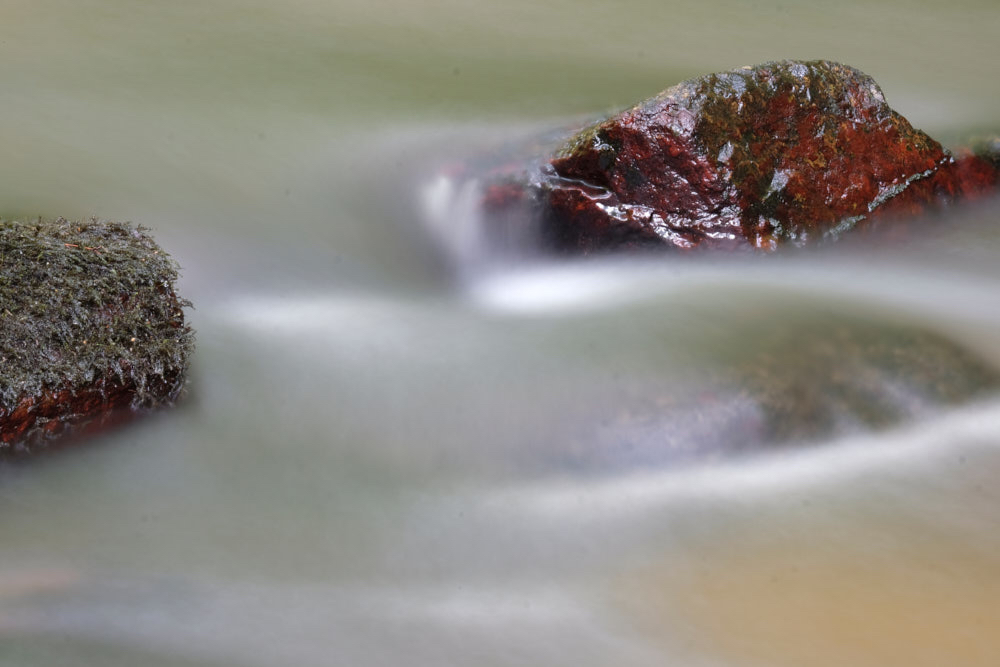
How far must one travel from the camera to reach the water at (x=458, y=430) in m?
2.52

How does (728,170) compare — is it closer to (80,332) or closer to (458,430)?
(458,430)

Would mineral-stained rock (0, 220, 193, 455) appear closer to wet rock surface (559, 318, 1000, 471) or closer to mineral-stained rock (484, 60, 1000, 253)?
wet rock surface (559, 318, 1000, 471)

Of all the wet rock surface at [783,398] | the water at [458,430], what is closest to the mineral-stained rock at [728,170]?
the water at [458,430]

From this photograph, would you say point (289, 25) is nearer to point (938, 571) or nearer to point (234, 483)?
point (234, 483)

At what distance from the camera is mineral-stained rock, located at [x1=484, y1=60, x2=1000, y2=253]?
396 cm

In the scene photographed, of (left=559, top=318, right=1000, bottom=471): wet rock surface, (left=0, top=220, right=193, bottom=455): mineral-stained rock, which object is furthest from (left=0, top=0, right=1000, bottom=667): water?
(left=0, top=220, right=193, bottom=455): mineral-stained rock

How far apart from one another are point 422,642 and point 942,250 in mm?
2977

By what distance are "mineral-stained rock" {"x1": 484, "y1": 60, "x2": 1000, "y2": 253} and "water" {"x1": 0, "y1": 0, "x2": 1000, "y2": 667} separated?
15 cm

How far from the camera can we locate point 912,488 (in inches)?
118

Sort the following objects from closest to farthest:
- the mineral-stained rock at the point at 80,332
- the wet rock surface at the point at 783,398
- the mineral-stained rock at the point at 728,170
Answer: the mineral-stained rock at the point at 80,332
the wet rock surface at the point at 783,398
the mineral-stained rock at the point at 728,170

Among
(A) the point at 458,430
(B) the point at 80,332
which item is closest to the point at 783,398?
(A) the point at 458,430

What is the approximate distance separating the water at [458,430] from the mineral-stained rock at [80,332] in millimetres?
135

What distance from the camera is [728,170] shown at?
13.1 ft

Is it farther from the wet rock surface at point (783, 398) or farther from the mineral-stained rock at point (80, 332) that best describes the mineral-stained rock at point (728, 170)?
the mineral-stained rock at point (80, 332)
